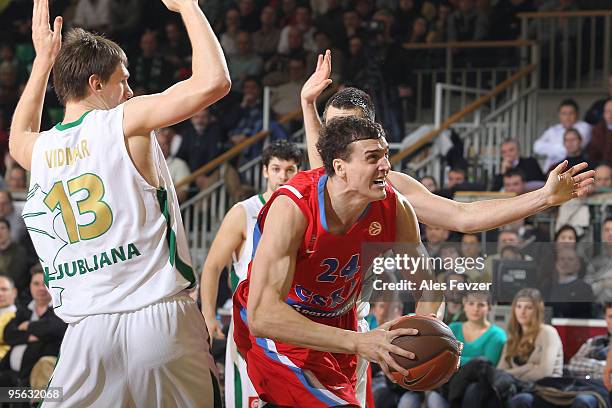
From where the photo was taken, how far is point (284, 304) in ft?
12.2

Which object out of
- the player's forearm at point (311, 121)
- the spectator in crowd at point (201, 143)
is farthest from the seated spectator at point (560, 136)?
the player's forearm at point (311, 121)

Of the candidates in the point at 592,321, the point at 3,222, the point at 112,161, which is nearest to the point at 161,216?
the point at 112,161

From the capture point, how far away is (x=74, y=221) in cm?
373

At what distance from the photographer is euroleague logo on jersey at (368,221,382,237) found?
405 cm

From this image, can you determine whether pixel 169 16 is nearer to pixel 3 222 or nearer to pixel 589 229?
pixel 3 222

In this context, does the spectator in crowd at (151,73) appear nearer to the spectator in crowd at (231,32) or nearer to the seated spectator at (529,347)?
the spectator in crowd at (231,32)

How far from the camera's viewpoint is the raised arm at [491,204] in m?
3.90

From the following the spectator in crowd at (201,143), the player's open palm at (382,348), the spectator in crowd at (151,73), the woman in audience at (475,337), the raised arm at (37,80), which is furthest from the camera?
the spectator in crowd at (151,73)

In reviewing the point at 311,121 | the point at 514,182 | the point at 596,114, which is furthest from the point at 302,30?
the point at 311,121

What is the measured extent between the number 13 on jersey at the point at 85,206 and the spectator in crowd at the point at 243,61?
8.43 m

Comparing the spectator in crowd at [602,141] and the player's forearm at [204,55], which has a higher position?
the player's forearm at [204,55]

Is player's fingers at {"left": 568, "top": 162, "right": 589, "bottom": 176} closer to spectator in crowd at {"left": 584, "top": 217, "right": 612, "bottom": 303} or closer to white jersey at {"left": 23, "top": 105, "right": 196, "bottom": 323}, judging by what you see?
white jersey at {"left": 23, "top": 105, "right": 196, "bottom": 323}

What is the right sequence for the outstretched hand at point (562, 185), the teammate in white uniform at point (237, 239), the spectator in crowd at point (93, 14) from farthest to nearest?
1. the spectator in crowd at point (93, 14)
2. the teammate in white uniform at point (237, 239)
3. the outstretched hand at point (562, 185)

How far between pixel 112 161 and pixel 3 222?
20.5 feet
